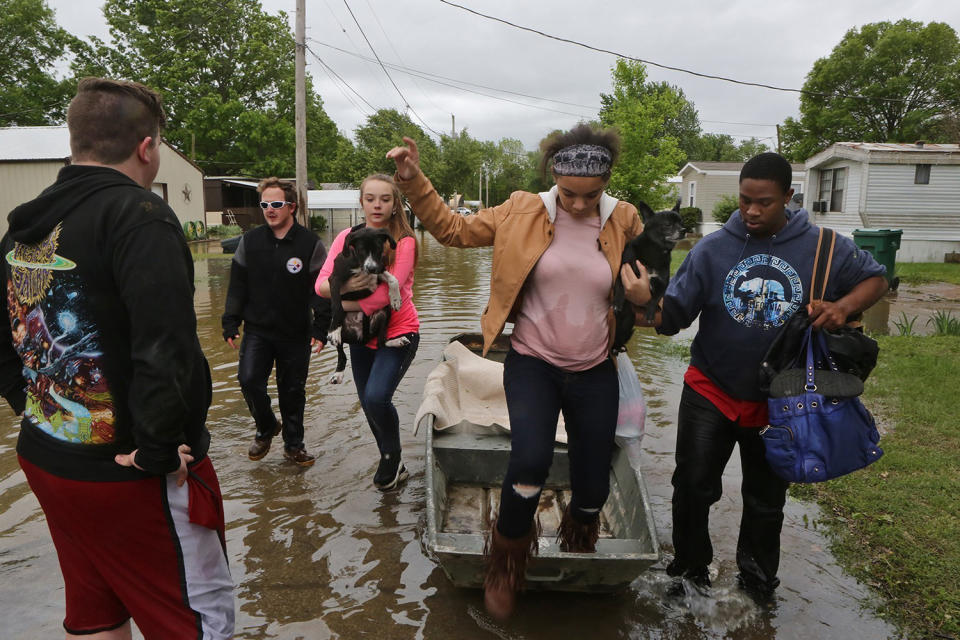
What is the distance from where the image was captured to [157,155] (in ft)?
7.47

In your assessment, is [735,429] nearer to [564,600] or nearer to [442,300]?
[564,600]

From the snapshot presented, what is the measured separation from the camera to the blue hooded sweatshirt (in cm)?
314

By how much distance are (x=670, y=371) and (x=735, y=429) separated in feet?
18.8

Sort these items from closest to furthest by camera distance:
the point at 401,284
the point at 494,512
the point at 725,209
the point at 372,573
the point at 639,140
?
the point at 372,573
the point at 494,512
the point at 401,284
the point at 639,140
the point at 725,209

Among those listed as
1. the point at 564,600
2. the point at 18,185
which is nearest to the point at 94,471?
the point at 564,600

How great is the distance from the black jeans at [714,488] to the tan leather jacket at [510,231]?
0.65 metres

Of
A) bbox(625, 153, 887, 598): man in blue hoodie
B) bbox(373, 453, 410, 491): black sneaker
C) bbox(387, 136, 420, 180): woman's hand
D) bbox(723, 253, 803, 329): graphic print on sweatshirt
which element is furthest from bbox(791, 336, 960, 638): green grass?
bbox(387, 136, 420, 180): woman's hand

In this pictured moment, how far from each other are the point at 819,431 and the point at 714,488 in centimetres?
64

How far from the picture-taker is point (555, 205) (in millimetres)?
3180

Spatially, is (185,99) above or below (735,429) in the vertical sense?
above

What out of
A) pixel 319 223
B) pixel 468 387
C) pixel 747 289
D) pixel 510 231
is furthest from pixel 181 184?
pixel 747 289

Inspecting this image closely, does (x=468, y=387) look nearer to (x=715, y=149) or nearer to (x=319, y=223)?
(x=319, y=223)

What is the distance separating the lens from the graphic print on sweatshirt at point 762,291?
3.15m

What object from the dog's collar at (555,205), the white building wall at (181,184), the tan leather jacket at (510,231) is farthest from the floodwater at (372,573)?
the white building wall at (181,184)
